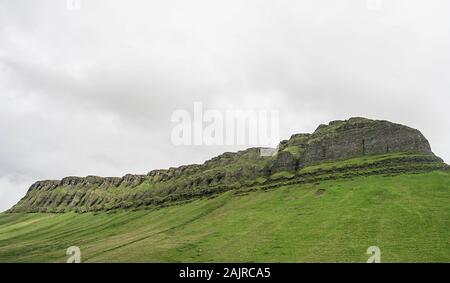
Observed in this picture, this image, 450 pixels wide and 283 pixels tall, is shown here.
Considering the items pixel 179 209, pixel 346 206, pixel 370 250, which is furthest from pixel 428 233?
pixel 179 209

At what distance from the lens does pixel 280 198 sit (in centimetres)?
15175

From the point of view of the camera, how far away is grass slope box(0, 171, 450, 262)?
273 feet

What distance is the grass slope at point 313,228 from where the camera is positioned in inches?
3278

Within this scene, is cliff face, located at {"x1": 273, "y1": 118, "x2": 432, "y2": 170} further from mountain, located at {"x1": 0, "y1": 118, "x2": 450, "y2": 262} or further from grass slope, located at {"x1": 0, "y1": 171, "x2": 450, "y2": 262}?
grass slope, located at {"x1": 0, "y1": 171, "x2": 450, "y2": 262}

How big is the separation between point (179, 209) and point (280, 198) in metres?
56.9

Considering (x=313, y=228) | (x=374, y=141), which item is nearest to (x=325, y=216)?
(x=313, y=228)

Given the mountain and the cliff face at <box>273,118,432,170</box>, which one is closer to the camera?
the mountain

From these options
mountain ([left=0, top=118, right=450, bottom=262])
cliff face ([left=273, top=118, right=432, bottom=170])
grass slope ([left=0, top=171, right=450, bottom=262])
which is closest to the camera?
grass slope ([left=0, top=171, right=450, bottom=262])

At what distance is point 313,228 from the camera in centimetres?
10350

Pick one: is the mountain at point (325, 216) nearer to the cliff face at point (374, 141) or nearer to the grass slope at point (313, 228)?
the grass slope at point (313, 228)

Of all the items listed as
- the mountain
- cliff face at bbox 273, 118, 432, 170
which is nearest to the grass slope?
the mountain

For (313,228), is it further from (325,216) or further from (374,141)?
(374,141)

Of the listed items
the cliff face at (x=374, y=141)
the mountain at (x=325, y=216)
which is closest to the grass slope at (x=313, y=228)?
the mountain at (x=325, y=216)
